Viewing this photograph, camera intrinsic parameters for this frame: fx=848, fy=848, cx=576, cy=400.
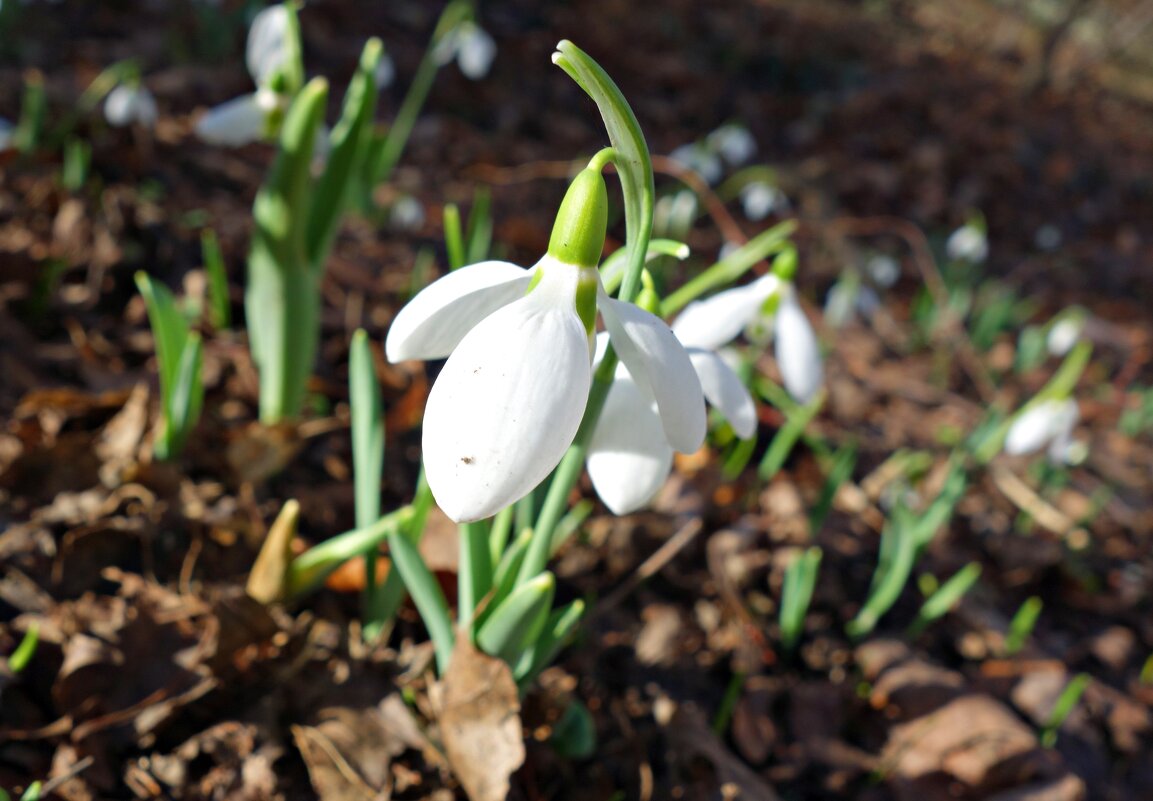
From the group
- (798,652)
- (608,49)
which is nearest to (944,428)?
(798,652)

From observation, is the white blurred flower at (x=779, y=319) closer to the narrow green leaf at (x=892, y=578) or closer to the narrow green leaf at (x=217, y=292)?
the narrow green leaf at (x=892, y=578)

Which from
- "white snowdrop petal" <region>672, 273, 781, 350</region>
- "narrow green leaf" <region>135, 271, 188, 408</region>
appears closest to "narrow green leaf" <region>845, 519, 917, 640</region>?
"white snowdrop petal" <region>672, 273, 781, 350</region>

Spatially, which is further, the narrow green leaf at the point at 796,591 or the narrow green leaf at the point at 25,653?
the narrow green leaf at the point at 796,591

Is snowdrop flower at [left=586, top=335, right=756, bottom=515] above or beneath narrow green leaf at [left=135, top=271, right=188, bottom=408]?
above

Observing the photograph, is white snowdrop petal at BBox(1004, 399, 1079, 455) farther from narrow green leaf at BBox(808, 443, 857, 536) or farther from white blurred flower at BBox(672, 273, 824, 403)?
white blurred flower at BBox(672, 273, 824, 403)

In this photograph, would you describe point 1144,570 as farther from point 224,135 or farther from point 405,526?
point 224,135

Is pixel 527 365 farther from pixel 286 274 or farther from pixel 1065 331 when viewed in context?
pixel 1065 331

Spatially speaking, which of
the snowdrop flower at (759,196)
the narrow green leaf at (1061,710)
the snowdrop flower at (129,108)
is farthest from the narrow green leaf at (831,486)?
the snowdrop flower at (129,108)
